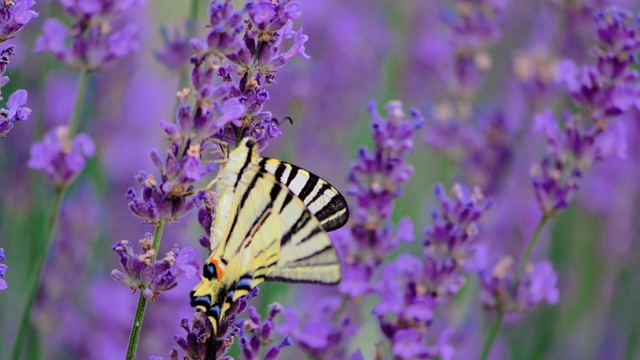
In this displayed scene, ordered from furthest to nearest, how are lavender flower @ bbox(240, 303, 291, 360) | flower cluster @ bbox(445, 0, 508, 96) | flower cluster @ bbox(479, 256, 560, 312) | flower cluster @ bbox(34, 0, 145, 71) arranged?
flower cluster @ bbox(445, 0, 508, 96), flower cluster @ bbox(479, 256, 560, 312), flower cluster @ bbox(34, 0, 145, 71), lavender flower @ bbox(240, 303, 291, 360)

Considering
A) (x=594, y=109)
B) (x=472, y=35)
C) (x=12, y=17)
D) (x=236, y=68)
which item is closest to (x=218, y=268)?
(x=236, y=68)

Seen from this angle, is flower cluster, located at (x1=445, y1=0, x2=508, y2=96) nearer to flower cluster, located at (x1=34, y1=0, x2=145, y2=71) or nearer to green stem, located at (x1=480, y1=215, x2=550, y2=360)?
green stem, located at (x1=480, y1=215, x2=550, y2=360)

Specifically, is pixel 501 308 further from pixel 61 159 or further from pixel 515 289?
pixel 61 159

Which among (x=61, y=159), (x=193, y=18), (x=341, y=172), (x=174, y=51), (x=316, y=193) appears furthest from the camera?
(x=341, y=172)

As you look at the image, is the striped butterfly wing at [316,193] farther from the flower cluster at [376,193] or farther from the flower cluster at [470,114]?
the flower cluster at [470,114]

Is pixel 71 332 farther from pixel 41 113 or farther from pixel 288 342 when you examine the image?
pixel 288 342

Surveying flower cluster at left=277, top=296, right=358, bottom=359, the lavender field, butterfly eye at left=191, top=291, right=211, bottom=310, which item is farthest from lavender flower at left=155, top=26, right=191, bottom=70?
butterfly eye at left=191, top=291, right=211, bottom=310

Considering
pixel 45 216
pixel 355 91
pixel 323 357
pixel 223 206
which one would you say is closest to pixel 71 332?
pixel 45 216

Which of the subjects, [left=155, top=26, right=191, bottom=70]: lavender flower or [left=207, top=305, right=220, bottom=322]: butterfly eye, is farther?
[left=155, top=26, right=191, bottom=70]: lavender flower

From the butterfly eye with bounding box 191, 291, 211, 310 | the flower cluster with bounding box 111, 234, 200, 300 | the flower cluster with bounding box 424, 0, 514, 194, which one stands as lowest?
the butterfly eye with bounding box 191, 291, 211, 310
